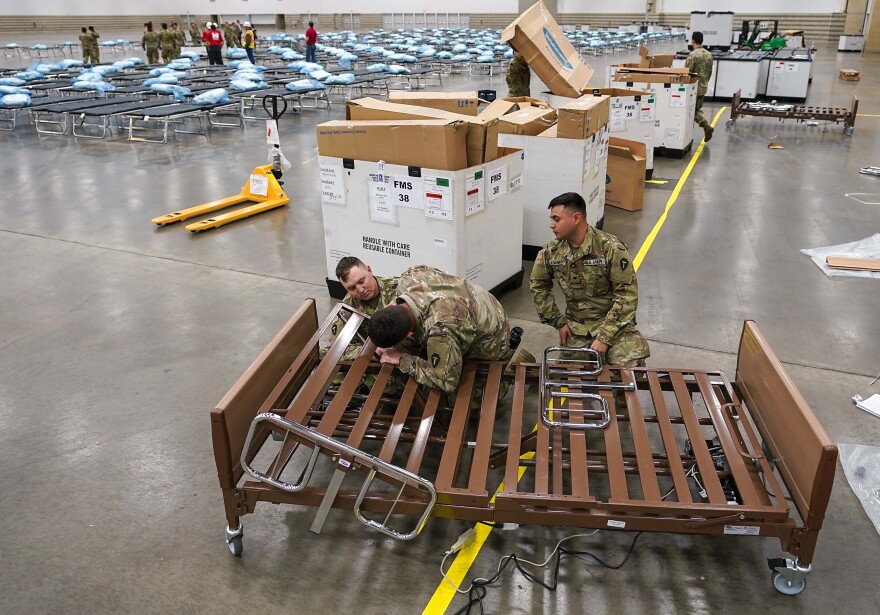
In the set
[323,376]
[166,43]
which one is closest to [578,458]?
[323,376]

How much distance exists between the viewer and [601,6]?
42.0 m

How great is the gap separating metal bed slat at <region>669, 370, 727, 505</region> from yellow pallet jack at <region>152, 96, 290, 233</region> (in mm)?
6116

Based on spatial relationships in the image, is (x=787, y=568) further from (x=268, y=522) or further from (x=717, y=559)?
(x=268, y=522)

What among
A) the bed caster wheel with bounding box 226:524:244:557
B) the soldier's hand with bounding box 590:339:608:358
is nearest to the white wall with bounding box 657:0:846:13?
the soldier's hand with bounding box 590:339:608:358

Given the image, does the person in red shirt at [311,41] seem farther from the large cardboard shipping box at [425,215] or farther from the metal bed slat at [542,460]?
the metal bed slat at [542,460]

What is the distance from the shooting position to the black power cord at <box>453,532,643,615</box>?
283cm

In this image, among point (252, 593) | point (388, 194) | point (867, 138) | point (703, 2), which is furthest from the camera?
point (703, 2)

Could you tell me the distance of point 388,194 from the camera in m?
5.19

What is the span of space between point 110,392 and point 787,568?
4.17 m

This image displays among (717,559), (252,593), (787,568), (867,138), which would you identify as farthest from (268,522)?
(867,138)

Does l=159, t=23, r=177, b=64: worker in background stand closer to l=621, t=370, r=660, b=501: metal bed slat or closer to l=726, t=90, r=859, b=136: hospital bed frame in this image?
l=726, t=90, r=859, b=136: hospital bed frame

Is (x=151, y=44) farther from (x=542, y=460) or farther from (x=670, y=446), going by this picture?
(x=670, y=446)

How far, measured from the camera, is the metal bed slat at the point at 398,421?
3.08 metres

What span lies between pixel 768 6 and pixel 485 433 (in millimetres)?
40437
